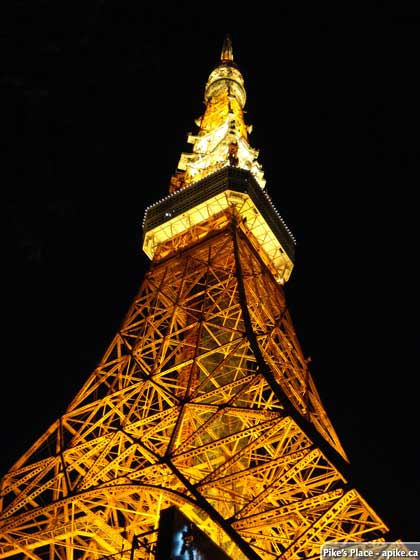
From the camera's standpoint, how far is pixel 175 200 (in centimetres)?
2055

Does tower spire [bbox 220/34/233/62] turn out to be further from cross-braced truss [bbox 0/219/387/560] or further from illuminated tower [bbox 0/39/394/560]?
cross-braced truss [bbox 0/219/387/560]

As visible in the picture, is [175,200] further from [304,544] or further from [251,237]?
[304,544]

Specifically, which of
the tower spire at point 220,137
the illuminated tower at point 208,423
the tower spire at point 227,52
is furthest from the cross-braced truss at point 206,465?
the tower spire at point 227,52

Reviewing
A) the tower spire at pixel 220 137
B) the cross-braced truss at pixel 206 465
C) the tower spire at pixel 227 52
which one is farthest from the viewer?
the tower spire at pixel 227 52

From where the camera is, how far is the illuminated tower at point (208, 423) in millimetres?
10688

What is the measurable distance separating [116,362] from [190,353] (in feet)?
7.17

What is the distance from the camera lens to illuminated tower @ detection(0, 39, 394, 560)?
10688 mm

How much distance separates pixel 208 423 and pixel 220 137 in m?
15.0

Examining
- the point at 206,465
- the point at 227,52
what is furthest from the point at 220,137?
the point at 206,465

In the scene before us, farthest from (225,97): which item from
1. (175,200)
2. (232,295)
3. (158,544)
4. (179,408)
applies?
(158,544)

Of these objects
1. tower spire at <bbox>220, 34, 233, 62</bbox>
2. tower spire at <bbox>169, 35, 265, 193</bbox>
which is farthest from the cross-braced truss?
tower spire at <bbox>220, 34, 233, 62</bbox>

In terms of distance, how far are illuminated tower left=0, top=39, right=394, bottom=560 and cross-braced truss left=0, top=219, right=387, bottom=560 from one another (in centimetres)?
4

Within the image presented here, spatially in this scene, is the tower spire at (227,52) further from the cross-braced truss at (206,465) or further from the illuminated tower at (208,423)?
the cross-braced truss at (206,465)

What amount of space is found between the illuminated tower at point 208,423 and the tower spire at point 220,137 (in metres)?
0.09
